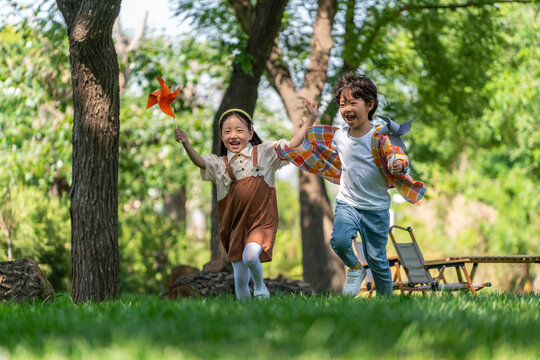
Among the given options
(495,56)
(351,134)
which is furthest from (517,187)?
(351,134)

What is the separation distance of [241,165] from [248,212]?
0.42 m

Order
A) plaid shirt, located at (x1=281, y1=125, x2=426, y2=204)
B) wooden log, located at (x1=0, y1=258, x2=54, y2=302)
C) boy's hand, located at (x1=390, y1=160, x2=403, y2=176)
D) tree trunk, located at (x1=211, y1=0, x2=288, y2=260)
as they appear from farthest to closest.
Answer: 1. tree trunk, located at (x1=211, y1=0, x2=288, y2=260)
2. wooden log, located at (x1=0, y1=258, x2=54, y2=302)
3. plaid shirt, located at (x1=281, y1=125, x2=426, y2=204)
4. boy's hand, located at (x1=390, y1=160, x2=403, y2=176)

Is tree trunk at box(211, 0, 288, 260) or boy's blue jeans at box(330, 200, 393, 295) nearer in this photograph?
boy's blue jeans at box(330, 200, 393, 295)

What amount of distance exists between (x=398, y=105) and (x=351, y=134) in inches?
332

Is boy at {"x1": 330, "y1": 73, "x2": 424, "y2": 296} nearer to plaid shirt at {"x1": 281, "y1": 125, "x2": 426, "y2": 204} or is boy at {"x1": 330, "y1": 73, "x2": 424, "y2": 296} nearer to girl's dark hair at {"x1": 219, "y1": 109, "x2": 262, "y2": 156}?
plaid shirt at {"x1": 281, "y1": 125, "x2": 426, "y2": 204}

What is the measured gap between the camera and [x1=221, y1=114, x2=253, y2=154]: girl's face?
6.30 m

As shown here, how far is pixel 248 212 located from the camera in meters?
6.19

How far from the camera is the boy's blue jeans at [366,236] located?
5.87 meters

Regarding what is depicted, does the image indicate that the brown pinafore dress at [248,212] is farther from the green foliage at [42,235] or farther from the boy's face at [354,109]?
the green foliage at [42,235]

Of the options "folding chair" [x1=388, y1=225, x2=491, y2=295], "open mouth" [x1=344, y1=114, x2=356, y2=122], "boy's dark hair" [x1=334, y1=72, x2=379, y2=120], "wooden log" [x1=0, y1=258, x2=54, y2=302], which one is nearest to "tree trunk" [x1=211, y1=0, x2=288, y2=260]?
"folding chair" [x1=388, y1=225, x2=491, y2=295]

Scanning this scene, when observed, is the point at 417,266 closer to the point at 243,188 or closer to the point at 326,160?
the point at 326,160

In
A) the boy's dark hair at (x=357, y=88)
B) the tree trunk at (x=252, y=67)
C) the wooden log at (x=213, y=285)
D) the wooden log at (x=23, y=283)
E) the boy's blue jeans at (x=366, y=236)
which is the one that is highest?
the tree trunk at (x=252, y=67)

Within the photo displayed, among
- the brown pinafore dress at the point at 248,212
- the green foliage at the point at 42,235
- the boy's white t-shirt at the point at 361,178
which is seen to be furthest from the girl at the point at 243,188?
the green foliage at the point at 42,235

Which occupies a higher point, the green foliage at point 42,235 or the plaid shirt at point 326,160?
the plaid shirt at point 326,160
